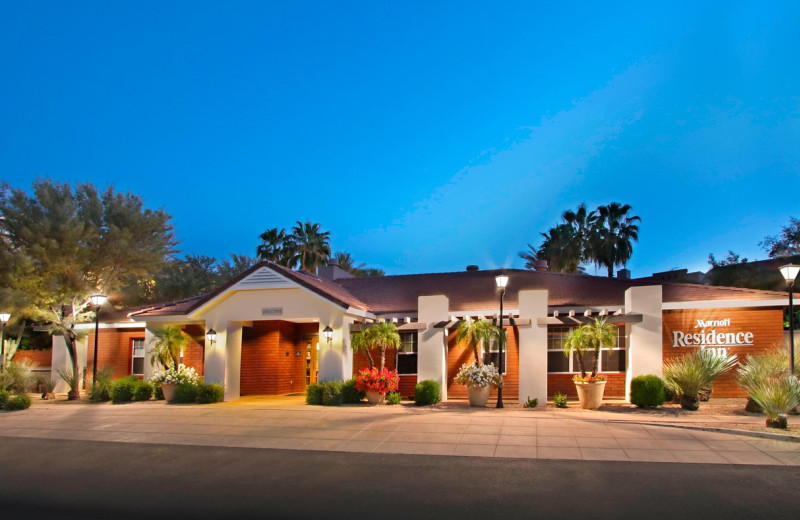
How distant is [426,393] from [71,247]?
1506 cm

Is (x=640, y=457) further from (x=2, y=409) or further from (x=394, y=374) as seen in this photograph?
(x=2, y=409)

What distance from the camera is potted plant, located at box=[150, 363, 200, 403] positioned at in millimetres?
20344

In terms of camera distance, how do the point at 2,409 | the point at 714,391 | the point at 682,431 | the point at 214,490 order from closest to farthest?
1. the point at 214,490
2. the point at 682,431
3. the point at 714,391
4. the point at 2,409

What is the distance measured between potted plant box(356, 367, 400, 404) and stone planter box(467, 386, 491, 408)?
242 centimetres

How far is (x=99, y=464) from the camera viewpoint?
441 inches

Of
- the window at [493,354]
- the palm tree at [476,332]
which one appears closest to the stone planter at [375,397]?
the palm tree at [476,332]

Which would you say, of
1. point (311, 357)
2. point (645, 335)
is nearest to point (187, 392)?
point (311, 357)

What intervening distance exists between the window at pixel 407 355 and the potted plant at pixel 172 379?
6.83 metres

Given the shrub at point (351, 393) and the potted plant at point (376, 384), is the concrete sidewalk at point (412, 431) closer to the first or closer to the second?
the potted plant at point (376, 384)

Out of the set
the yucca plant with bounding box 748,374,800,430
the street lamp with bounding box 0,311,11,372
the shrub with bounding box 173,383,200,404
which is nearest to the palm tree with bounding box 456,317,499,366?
the yucca plant with bounding box 748,374,800,430

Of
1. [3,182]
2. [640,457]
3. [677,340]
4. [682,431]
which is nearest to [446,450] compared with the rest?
[640,457]

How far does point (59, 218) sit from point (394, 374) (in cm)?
1495

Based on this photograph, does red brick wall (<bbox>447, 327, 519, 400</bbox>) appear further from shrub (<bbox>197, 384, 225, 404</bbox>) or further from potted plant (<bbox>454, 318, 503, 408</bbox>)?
shrub (<bbox>197, 384, 225, 404</bbox>)

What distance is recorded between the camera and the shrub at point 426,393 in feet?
59.9
